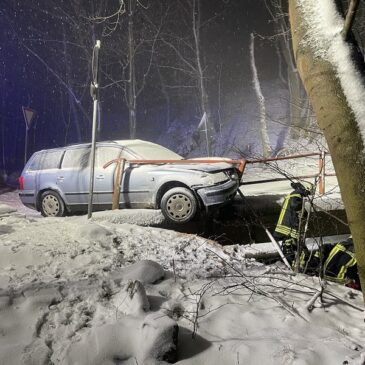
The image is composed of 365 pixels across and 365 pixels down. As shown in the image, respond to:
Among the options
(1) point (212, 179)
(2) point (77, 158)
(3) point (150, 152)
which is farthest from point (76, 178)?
(1) point (212, 179)

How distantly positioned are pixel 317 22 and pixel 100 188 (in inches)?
232

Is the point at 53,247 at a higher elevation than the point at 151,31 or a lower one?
lower

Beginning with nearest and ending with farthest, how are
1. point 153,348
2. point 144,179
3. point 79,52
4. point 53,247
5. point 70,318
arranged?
point 153,348
point 70,318
point 53,247
point 144,179
point 79,52

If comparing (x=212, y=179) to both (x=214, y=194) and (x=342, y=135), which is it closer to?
(x=214, y=194)

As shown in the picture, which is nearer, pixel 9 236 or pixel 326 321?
pixel 326 321

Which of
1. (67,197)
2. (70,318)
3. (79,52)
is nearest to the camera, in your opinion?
(70,318)

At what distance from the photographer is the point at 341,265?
4184mm

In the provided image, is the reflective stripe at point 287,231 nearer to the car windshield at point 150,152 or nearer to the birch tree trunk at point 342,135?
the birch tree trunk at point 342,135

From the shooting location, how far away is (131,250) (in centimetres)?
472

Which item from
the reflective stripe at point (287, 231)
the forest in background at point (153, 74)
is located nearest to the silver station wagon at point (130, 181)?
the reflective stripe at point (287, 231)

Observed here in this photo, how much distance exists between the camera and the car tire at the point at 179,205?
6.45 m

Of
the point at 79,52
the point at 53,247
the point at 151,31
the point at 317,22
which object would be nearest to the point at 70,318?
Answer: the point at 53,247

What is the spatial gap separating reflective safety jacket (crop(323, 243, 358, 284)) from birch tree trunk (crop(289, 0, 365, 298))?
7.90 feet

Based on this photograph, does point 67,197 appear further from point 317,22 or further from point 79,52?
point 79,52
